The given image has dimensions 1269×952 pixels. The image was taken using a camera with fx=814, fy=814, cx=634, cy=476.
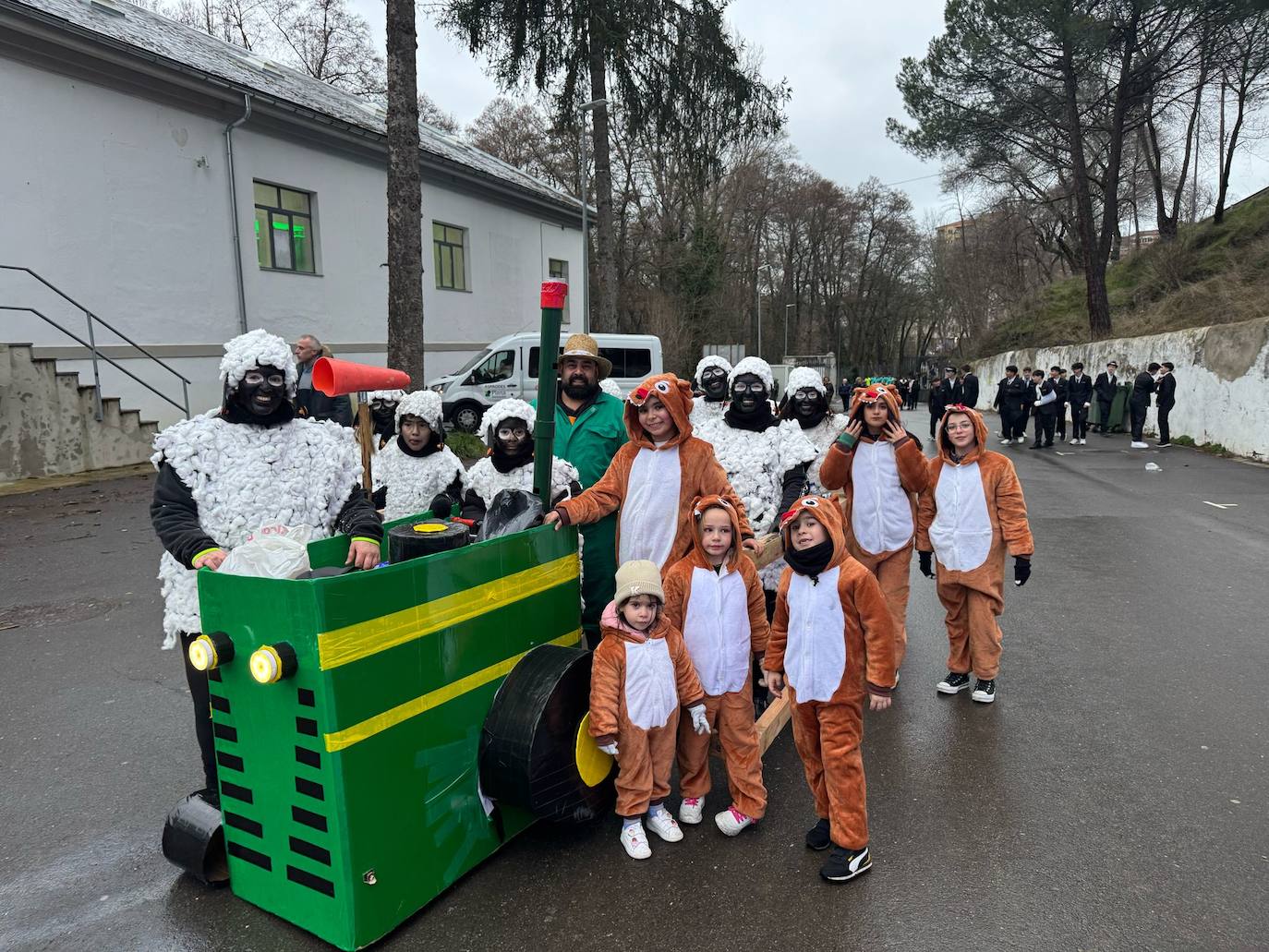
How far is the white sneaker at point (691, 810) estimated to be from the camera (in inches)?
136

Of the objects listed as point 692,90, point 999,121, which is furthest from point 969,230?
point 692,90

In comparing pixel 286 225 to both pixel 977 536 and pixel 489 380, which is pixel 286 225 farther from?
pixel 977 536

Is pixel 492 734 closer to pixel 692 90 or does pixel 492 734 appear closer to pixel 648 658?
pixel 648 658

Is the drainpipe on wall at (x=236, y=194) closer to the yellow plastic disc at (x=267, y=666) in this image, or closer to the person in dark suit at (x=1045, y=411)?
the yellow plastic disc at (x=267, y=666)

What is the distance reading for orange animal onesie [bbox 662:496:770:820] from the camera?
340 cm

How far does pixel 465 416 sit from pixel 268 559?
1588 centimetres

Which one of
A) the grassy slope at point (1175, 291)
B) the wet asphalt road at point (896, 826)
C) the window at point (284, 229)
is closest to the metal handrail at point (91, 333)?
the window at point (284, 229)

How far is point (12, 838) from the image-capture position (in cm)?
337

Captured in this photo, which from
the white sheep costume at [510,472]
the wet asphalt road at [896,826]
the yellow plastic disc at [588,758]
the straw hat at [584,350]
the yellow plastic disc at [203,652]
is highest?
the straw hat at [584,350]

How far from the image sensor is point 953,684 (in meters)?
4.82

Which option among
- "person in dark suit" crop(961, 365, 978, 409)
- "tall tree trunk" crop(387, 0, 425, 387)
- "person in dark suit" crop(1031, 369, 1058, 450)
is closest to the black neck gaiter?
"tall tree trunk" crop(387, 0, 425, 387)

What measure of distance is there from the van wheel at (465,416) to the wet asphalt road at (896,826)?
39.9 ft

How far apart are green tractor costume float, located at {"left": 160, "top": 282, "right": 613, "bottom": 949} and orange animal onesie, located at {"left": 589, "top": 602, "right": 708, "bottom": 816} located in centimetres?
10

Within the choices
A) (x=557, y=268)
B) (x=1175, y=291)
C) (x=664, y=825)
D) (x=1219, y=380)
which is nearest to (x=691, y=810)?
(x=664, y=825)
